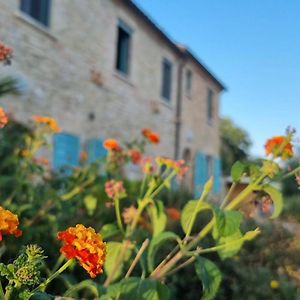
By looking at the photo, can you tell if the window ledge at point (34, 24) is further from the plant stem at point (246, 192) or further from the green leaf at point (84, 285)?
the green leaf at point (84, 285)

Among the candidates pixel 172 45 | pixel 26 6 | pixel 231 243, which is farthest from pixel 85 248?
pixel 172 45

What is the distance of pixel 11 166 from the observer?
13.7ft

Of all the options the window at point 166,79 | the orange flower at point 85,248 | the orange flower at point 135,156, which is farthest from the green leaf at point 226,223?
the window at point 166,79

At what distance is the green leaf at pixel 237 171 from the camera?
1838 millimetres

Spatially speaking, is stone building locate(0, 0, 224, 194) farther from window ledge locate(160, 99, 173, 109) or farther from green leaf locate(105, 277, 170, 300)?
green leaf locate(105, 277, 170, 300)

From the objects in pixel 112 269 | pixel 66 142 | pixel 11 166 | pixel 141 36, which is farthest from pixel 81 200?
pixel 141 36

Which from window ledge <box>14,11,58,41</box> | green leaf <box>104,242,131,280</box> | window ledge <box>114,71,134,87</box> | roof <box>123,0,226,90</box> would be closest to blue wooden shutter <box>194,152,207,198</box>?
roof <box>123,0,226,90</box>

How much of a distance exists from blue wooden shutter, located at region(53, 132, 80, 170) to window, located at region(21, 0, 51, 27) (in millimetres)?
1983

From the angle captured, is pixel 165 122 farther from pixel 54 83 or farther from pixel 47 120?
pixel 47 120

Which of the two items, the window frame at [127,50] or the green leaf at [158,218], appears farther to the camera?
the window frame at [127,50]

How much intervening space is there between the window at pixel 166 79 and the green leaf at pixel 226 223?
41.1 feet

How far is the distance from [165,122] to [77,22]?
5009 millimetres

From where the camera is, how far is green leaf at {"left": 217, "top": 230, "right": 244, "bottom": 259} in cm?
173

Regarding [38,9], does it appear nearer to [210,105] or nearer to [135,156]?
[135,156]
